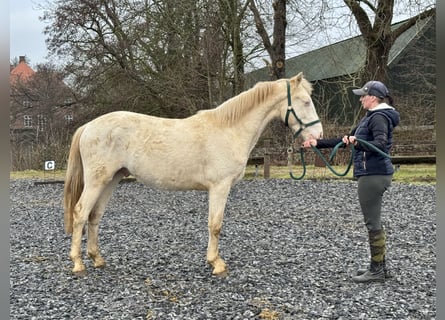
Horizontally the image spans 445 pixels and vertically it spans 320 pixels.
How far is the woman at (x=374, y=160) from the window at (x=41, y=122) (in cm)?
1743

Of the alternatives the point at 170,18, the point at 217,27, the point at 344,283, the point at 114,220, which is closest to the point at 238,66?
the point at 217,27

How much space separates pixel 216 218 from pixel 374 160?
167cm

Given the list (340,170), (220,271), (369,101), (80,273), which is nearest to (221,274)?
(220,271)

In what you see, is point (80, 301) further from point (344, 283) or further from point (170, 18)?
point (170, 18)

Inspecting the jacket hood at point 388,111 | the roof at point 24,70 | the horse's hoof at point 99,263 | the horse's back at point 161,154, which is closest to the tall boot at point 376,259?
the jacket hood at point 388,111

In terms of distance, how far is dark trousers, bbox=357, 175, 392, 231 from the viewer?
383 cm

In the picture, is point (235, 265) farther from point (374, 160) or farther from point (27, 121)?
point (27, 121)

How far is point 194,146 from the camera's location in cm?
429

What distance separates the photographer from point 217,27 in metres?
13.1

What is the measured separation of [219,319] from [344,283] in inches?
58.4

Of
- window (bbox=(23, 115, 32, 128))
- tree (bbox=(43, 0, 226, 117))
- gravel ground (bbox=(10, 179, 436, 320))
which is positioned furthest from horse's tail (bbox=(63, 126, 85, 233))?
window (bbox=(23, 115, 32, 128))

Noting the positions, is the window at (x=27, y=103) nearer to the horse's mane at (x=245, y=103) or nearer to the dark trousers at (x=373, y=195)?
the horse's mane at (x=245, y=103)

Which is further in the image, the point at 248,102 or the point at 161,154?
the point at 248,102

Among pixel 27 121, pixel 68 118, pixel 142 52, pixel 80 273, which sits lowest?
pixel 80 273
